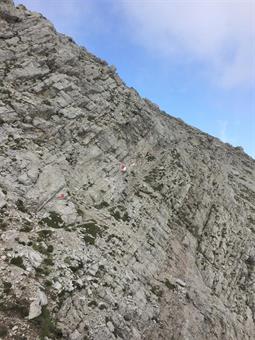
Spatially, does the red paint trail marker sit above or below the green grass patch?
above

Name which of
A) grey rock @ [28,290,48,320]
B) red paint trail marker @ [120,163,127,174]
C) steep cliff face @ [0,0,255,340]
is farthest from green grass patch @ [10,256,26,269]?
red paint trail marker @ [120,163,127,174]

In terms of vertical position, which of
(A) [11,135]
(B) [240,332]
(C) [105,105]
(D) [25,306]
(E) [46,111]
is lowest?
(D) [25,306]

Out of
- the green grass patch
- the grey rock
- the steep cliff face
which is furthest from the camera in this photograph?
the steep cliff face

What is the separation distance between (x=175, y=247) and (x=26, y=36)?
40916 millimetres

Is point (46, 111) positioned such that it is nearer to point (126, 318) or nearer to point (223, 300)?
point (126, 318)

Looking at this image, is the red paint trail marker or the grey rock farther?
the red paint trail marker

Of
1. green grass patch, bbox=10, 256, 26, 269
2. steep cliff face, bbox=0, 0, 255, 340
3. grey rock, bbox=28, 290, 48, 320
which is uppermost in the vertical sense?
steep cliff face, bbox=0, 0, 255, 340

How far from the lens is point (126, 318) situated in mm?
30047

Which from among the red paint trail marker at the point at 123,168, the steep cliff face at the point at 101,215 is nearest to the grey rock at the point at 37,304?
the steep cliff face at the point at 101,215

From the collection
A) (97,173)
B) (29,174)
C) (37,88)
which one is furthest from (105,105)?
(29,174)

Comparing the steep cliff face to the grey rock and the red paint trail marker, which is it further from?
the red paint trail marker

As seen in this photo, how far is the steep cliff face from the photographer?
28531mm

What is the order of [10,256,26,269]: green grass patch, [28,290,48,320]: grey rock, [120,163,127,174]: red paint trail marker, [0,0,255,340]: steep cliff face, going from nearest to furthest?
[28,290,48,320]: grey rock → [10,256,26,269]: green grass patch → [0,0,255,340]: steep cliff face → [120,163,127,174]: red paint trail marker

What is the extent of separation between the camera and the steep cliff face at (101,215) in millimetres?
28531
